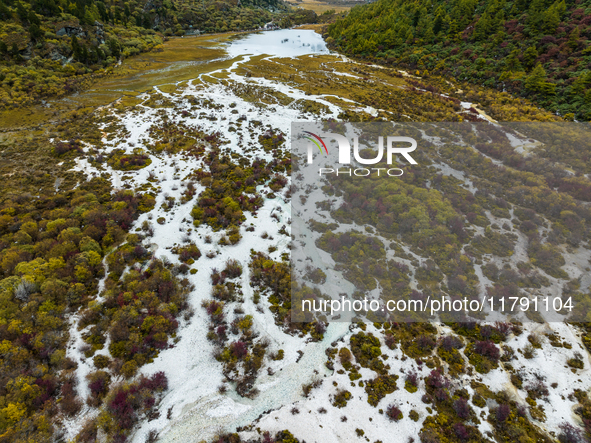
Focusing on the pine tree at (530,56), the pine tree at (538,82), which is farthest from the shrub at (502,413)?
the pine tree at (530,56)

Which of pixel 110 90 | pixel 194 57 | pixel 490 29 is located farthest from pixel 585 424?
pixel 194 57

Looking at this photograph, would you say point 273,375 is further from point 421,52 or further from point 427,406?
point 421,52

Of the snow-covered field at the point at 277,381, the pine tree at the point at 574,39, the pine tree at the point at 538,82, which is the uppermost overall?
the pine tree at the point at 574,39

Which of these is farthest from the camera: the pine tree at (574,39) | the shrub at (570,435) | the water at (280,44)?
the water at (280,44)

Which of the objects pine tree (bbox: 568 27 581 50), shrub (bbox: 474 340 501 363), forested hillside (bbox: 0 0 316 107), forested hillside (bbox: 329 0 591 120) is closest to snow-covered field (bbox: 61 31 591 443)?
shrub (bbox: 474 340 501 363)

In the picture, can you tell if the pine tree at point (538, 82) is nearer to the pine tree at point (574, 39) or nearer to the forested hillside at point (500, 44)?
the forested hillside at point (500, 44)

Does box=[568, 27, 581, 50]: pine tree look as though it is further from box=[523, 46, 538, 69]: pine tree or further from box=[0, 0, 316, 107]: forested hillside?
box=[0, 0, 316, 107]: forested hillside
